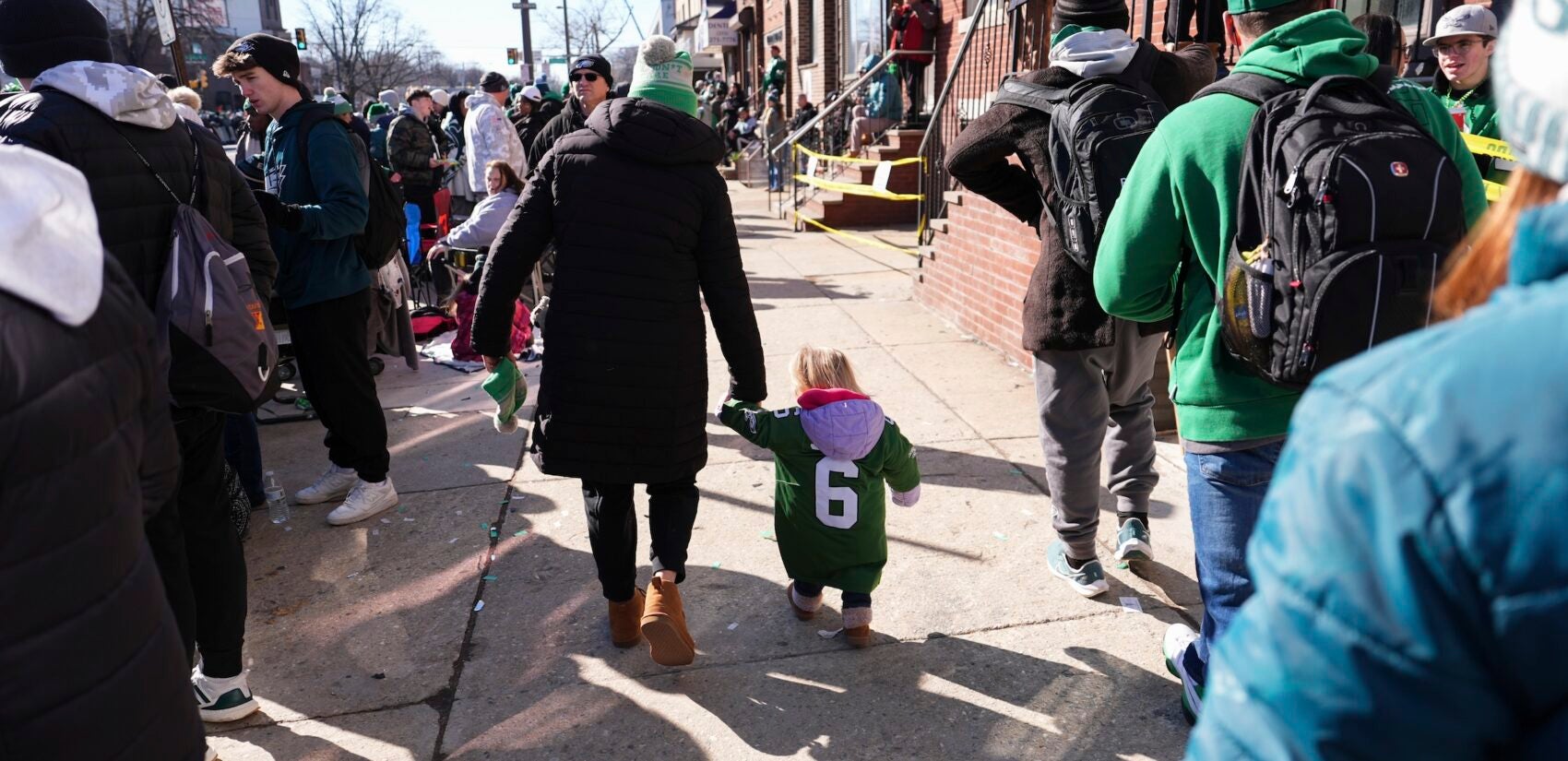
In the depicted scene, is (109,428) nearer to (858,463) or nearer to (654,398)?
(654,398)

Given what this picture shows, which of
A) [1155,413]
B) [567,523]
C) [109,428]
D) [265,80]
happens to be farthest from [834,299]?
[109,428]

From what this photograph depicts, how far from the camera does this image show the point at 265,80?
3936mm

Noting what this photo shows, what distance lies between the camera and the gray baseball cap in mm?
4910

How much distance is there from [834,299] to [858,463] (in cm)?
560

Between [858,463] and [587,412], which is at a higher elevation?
[587,412]

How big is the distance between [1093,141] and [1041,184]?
13.6 inches

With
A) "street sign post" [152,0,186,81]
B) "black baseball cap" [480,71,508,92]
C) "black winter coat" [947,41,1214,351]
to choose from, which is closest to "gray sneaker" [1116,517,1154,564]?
"black winter coat" [947,41,1214,351]

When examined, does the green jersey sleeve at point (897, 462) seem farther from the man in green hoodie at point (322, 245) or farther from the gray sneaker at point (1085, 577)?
the man in green hoodie at point (322, 245)

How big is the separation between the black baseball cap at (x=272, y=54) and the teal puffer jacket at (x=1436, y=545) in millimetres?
3961

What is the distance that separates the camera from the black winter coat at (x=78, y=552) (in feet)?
4.49

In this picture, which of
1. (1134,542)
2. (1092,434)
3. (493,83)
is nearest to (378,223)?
(1092,434)

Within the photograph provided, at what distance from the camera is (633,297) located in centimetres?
297

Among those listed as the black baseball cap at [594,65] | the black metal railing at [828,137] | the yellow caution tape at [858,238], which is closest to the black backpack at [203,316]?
the black baseball cap at [594,65]

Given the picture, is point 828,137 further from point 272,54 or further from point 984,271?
point 272,54
